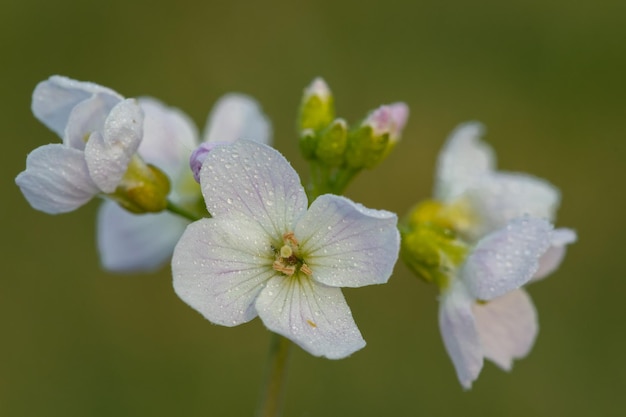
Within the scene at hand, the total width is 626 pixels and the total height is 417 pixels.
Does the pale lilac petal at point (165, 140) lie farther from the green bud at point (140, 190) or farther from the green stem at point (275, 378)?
the green stem at point (275, 378)

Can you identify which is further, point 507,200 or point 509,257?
point 507,200

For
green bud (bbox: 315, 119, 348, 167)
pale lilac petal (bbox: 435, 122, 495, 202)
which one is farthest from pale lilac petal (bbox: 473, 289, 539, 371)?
green bud (bbox: 315, 119, 348, 167)

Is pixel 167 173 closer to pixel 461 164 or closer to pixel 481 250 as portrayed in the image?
pixel 461 164

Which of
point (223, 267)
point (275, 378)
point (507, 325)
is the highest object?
point (223, 267)

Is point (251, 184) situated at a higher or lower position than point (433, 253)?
higher

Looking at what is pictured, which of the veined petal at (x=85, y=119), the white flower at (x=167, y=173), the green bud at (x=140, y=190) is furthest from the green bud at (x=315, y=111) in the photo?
the veined petal at (x=85, y=119)

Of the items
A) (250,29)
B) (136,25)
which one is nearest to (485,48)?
(250,29)

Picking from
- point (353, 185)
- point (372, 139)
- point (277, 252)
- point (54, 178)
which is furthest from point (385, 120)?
point (353, 185)

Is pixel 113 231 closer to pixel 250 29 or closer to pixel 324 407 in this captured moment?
pixel 324 407
